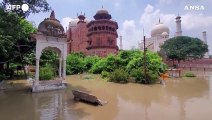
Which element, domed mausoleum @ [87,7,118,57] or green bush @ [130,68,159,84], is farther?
domed mausoleum @ [87,7,118,57]

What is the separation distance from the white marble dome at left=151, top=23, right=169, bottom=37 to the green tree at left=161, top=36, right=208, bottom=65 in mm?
11109

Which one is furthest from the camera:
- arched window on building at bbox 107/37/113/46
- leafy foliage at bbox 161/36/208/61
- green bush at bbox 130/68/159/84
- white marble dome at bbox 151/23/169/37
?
white marble dome at bbox 151/23/169/37

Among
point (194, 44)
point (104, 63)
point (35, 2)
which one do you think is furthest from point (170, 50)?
point (35, 2)

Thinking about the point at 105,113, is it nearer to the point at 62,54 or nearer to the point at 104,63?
the point at 62,54

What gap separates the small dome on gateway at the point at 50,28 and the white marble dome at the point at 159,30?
46.6m

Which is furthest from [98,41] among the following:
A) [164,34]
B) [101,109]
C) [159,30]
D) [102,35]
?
[101,109]

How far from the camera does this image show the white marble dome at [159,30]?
60.3 metres

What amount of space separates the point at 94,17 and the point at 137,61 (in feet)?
75.3

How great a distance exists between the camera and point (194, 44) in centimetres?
4709

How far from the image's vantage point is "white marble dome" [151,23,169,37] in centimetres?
6028

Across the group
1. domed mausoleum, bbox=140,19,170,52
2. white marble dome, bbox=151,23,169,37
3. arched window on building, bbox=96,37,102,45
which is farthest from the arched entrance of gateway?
white marble dome, bbox=151,23,169,37

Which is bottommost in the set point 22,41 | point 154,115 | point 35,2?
point 154,115

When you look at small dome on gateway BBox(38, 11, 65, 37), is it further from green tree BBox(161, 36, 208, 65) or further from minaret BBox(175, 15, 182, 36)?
minaret BBox(175, 15, 182, 36)

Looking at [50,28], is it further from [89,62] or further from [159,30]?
[159,30]
